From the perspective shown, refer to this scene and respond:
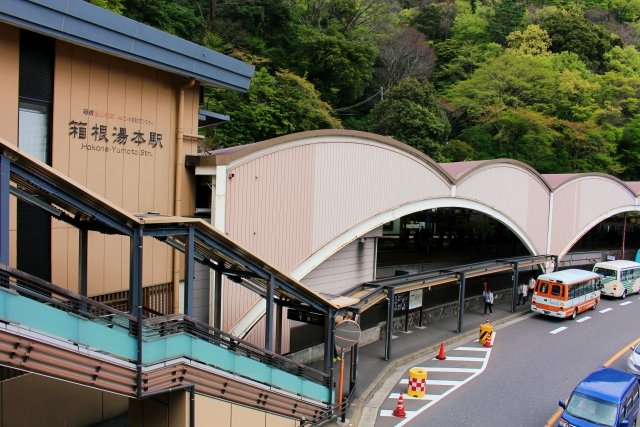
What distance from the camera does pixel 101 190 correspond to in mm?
10836

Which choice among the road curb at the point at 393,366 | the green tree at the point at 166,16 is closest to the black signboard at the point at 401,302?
the road curb at the point at 393,366

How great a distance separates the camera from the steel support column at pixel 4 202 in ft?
20.6

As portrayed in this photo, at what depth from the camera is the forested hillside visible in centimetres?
3244

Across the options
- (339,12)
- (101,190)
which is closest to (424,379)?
(101,190)

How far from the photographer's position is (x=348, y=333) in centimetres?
1167

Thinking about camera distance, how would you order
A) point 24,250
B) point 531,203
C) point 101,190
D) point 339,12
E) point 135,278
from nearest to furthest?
point 135,278
point 24,250
point 101,190
point 531,203
point 339,12

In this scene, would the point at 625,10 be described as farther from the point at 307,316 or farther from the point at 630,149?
the point at 307,316

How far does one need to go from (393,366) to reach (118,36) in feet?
40.9

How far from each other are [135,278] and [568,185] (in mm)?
26593

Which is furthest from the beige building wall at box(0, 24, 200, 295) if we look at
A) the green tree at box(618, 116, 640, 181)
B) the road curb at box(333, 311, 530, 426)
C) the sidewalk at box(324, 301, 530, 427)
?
the green tree at box(618, 116, 640, 181)

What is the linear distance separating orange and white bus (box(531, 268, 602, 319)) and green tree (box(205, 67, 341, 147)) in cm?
1628

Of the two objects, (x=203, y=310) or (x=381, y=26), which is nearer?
(x=203, y=310)

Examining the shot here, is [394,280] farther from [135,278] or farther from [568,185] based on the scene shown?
[568,185]

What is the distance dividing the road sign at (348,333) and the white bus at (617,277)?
22.8 m
